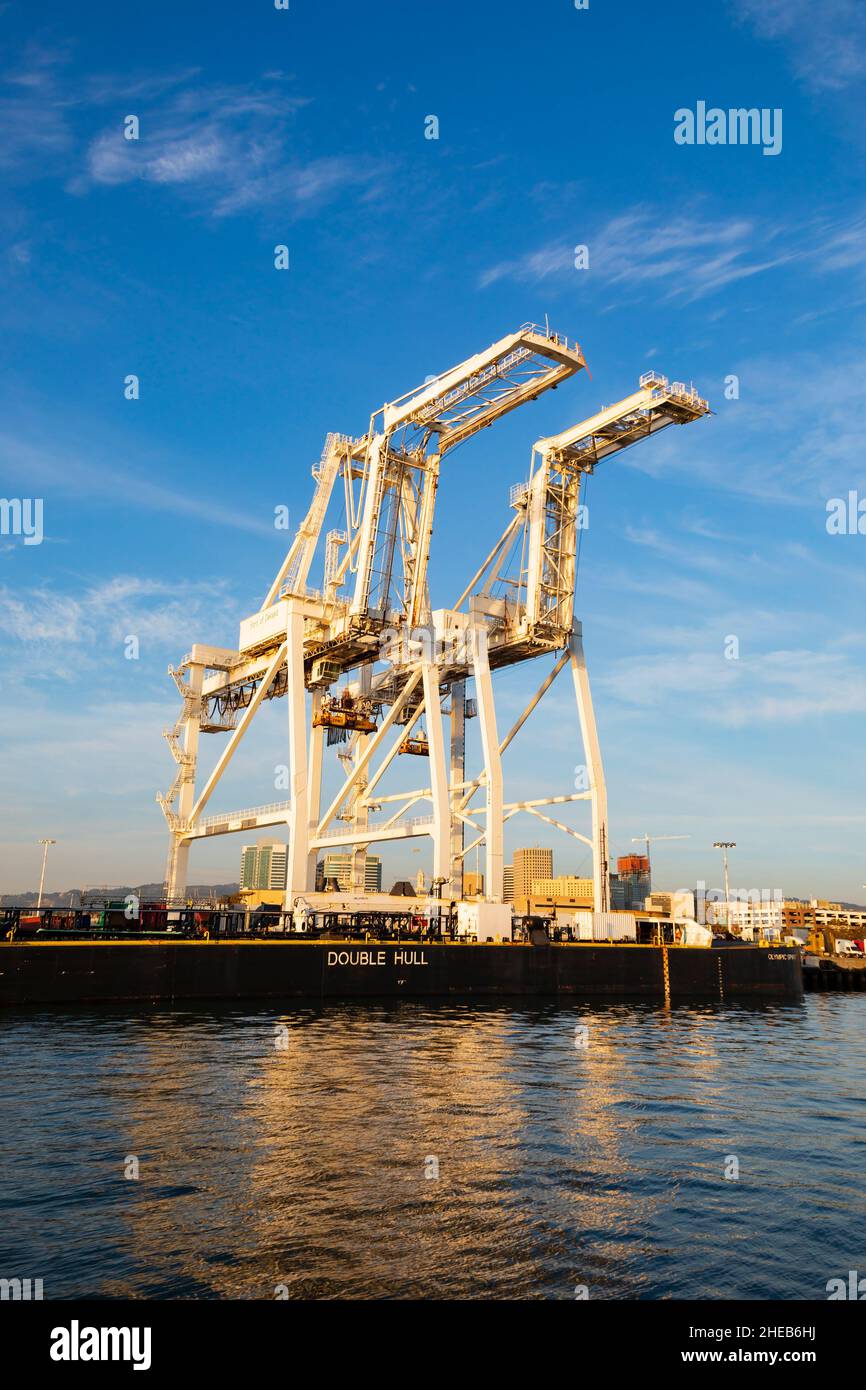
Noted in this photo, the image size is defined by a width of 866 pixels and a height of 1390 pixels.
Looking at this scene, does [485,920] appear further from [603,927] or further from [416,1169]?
[416,1169]

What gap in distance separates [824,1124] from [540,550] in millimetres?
40016

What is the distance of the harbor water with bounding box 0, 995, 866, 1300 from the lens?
11570 mm

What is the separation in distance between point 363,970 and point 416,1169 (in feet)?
102

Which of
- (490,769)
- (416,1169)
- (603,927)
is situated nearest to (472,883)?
(603,927)

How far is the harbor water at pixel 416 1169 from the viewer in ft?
38.0

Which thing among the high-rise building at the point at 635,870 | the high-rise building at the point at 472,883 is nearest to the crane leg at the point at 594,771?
the high-rise building at the point at 472,883

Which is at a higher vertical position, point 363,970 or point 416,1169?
point 416,1169

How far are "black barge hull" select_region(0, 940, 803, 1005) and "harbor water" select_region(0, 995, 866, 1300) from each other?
7.53 m

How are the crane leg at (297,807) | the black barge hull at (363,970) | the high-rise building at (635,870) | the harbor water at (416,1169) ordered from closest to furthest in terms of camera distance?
the harbor water at (416,1169) < the black barge hull at (363,970) < the crane leg at (297,807) < the high-rise building at (635,870)

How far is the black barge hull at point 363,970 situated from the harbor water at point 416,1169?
7526mm

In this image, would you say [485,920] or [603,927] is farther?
[603,927]

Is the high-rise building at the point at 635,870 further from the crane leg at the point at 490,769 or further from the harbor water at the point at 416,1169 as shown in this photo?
the harbor water at the point at 416,1169

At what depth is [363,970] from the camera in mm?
46594
